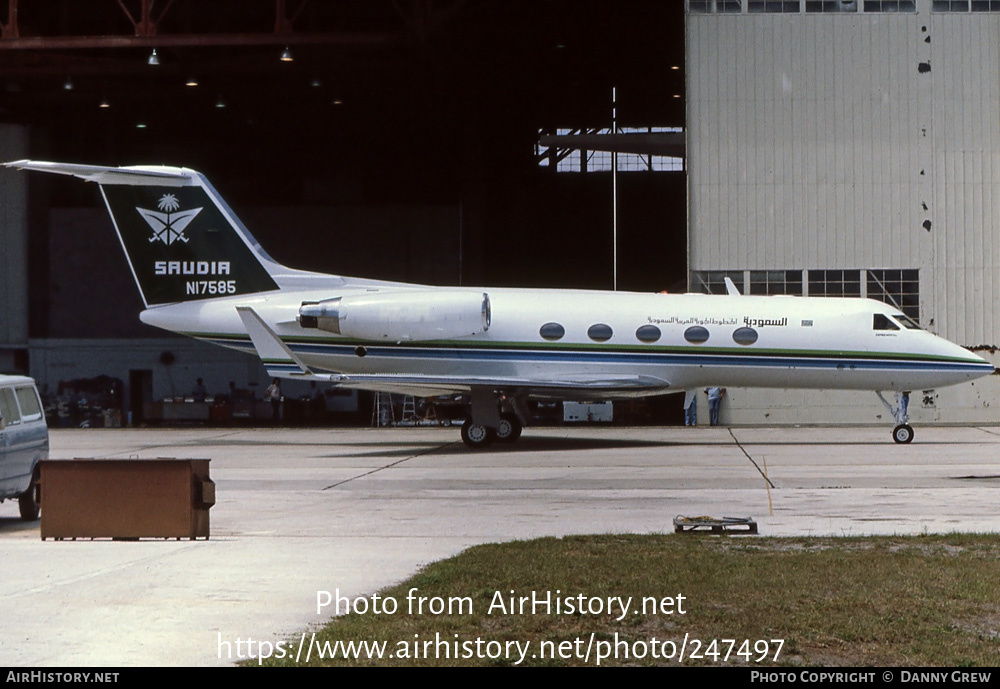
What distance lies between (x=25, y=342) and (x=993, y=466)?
34.9 metres

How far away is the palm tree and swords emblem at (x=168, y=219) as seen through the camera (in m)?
27.0

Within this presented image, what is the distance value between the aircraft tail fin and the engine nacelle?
232 centimetres

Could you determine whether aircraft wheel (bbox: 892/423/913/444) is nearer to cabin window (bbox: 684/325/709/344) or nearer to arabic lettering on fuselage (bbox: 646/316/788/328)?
arabic lettering on fuselage (bbox: 646/316/788/328)

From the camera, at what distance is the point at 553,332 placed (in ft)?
84.2

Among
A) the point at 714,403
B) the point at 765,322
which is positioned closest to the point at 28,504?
the point at 765,322

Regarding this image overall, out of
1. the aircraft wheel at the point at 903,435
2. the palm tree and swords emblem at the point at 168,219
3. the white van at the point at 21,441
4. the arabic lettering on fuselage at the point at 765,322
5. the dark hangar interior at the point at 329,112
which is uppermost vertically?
the dark hangar interior at the point at 329,112

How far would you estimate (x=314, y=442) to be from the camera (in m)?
28.9

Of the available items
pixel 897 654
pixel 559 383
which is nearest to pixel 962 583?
pixel 897 654

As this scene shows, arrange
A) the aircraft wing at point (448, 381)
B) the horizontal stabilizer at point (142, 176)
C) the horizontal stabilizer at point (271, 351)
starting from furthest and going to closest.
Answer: the horizontal stabilizer at point (142, 176) < the aircraft wing at point (448, 381) < the horizontal stabilizer at point (271, 351)

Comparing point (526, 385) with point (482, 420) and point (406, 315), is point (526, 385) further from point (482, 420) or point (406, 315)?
point (406, 315)

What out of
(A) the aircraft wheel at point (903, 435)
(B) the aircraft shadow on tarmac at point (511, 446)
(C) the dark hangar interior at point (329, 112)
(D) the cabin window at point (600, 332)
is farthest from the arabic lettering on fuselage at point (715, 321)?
(C) the dark hangar interior at point (329, 112)

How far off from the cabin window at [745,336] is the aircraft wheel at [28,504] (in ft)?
49.9

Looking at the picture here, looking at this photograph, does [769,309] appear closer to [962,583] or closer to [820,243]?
[820,243]

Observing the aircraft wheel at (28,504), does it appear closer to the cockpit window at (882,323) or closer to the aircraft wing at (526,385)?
the aircraft wing at (526,385)
